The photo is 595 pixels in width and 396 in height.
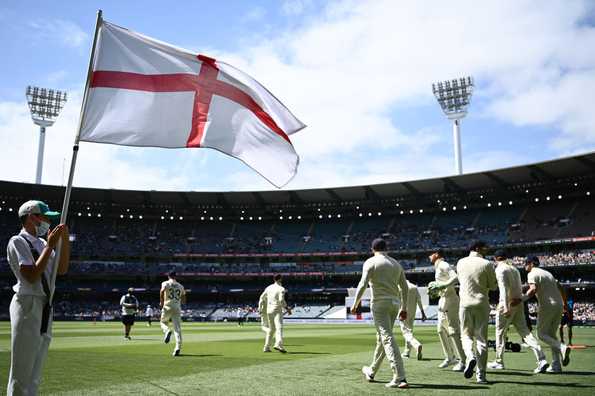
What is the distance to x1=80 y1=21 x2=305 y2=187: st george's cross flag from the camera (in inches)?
269

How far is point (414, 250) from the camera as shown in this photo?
62.4m

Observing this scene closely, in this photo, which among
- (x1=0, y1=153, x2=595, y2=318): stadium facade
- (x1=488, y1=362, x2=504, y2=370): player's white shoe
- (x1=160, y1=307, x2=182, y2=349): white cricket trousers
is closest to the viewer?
(x1=488, y1=362, x2=504, y2=370): player's white shoe

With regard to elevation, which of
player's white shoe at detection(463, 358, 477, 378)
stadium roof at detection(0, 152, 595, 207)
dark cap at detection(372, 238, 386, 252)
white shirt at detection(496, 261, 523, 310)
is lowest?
player's white shoe at detection(463, 358, 477, 378)

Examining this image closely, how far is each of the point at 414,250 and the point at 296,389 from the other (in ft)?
187

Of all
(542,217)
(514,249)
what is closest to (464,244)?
(514,249)

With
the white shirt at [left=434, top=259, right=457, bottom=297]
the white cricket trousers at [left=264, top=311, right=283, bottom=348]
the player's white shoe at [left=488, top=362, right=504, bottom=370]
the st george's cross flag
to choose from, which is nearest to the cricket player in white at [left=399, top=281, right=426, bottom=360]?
the white shirt at [left=434, top=259, right=457, bottom=297]

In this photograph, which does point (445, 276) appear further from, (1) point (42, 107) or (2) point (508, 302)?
(1) point (42, 107)

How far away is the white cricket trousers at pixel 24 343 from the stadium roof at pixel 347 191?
53376mm

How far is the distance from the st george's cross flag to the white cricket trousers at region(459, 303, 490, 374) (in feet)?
12.8

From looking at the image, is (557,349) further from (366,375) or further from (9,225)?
(9,225)

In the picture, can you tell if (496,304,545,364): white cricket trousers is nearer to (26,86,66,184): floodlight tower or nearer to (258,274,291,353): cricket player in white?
(258,274,291,353): cricket player in white

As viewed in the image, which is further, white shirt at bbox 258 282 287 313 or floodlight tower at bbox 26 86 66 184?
floodlight tower at bbox 26 86 66 184

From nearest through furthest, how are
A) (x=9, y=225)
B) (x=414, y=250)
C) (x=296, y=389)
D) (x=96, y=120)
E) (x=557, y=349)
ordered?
(x=96, y=120), (x=296, y=389), (x=557, y=349), (x=414, y=250), (x=9, y=225)

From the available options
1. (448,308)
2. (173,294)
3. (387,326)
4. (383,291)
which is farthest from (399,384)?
(173,294)
